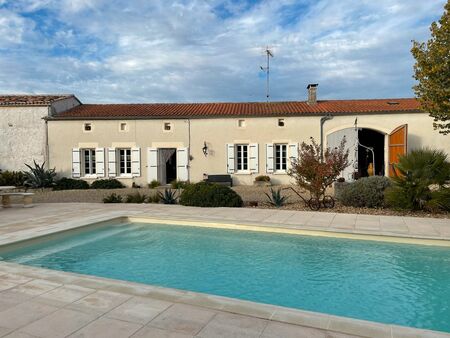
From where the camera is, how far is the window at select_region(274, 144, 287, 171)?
17.5 meters

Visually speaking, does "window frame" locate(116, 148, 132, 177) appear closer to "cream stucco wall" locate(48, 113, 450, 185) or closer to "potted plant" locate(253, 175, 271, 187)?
"cream stucco wall" locate(48, 113, 450, 185)

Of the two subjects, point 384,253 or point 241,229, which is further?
point 241,229

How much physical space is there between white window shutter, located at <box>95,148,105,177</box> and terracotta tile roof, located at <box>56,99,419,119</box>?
1.79 m

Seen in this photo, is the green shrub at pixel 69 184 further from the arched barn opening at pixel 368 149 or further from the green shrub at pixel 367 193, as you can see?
the arched barn opening at pixel 368 149

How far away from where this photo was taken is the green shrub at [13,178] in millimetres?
17219

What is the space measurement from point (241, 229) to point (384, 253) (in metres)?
3.17

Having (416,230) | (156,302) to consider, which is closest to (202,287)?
(156,302)

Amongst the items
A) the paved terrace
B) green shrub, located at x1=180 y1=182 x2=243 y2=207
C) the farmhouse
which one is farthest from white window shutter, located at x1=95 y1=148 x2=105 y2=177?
the paved terrace

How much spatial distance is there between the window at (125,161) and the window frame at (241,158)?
5.77 metres

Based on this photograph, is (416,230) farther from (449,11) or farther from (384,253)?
(449,11)

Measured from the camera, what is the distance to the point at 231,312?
3.32 meters

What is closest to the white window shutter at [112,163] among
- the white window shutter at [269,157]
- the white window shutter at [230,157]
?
the white window shutter at [230,157]

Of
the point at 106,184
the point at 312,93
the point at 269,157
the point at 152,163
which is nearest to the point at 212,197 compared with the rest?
the point at 269,157

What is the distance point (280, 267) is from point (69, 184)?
14666 millimetres
